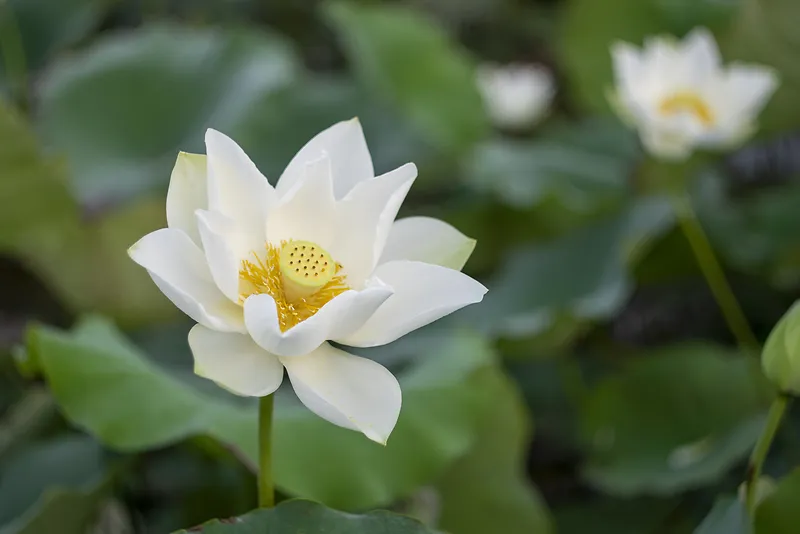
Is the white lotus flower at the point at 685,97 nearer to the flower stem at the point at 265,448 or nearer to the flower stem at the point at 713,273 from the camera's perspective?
the flower stem at the point at 713,273

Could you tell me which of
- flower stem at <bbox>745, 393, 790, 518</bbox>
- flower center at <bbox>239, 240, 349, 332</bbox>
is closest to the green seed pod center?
flower center at <bbox>239, 240, 349, 332</bbox>

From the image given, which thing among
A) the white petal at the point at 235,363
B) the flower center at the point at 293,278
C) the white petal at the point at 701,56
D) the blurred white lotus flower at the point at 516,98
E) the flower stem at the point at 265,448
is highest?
the white petal at the point at 701,56

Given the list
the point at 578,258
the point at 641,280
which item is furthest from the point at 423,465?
the point at 641,280

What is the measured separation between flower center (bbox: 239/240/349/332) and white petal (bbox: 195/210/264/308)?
15 millimetres

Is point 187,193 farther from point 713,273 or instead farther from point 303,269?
point 713,273

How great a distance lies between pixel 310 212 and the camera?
417 mm

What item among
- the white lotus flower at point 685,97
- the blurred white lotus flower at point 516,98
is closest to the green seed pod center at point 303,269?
the white lotus flower at point 685,97

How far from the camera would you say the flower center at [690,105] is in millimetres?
877

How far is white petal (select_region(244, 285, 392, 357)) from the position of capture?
0.35 metres

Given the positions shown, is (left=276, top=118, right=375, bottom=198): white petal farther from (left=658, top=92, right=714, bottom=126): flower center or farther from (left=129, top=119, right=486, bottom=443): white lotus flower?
(left=658, top=92, right=714, bottom=126): flower center

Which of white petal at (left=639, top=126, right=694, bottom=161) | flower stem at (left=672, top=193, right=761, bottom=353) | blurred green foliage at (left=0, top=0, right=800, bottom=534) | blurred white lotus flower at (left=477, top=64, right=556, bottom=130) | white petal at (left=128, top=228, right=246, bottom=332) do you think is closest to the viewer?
white petal at (left=128, top=228, right=246, bottom=332)

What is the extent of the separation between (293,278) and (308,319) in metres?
0.06

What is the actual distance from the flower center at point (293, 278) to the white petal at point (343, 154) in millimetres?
35

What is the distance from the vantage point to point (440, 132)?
109 centimetres
